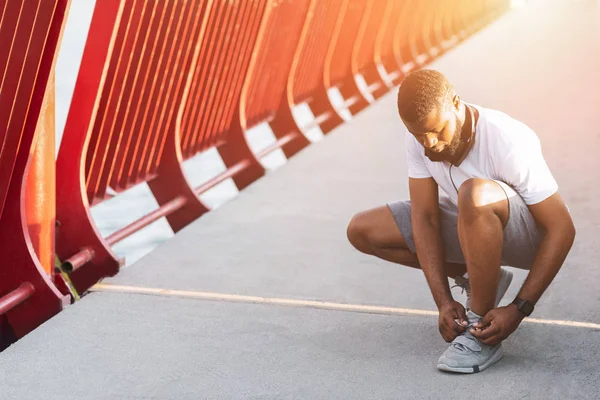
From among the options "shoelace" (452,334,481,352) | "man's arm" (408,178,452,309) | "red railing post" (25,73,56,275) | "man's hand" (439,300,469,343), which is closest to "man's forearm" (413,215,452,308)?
"man's arm" (408,178,452,309)

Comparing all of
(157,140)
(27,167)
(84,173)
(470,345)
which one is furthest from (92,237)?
(470,345)

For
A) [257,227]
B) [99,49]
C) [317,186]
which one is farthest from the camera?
[317,186]

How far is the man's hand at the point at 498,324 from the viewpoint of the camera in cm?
304

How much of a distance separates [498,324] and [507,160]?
48 centimetres

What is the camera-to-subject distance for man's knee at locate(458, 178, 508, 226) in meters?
2.96

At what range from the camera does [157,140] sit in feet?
17.2

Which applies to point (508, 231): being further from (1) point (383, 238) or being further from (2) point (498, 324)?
(1) point (383, 238)

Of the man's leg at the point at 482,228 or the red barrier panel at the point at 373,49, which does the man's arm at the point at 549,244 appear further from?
the red barrier panel at the point at 373,49

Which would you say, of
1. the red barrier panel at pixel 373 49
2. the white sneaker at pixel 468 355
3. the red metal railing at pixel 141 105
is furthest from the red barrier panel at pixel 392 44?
the white sneaker at pixel 468 355

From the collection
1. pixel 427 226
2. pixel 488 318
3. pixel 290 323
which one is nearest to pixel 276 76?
pixel 290 323

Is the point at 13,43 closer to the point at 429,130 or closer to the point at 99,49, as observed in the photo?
the point at 99,49

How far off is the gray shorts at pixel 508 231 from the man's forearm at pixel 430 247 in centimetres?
7

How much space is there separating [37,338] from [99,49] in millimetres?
1251

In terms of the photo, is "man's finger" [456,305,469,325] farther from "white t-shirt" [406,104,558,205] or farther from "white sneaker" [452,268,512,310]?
"white t-shirt" [406,104,558,205]
